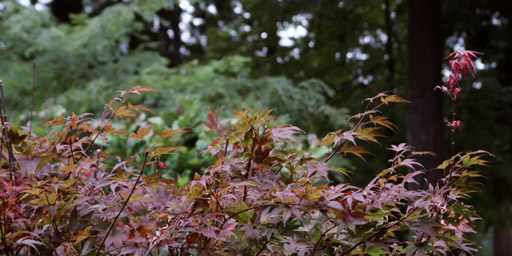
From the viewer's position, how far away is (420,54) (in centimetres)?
546

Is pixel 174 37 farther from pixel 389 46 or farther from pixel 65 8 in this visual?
pixel 389 46

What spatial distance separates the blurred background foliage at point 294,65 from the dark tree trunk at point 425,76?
0.03m

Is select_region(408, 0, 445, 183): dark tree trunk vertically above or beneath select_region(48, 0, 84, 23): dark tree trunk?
beneath

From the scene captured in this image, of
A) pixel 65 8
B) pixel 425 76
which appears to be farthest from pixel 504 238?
pixel 65 8

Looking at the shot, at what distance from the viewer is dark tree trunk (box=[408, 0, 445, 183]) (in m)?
5.33

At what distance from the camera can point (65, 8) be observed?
13180 millimetres

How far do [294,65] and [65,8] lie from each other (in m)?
8.04

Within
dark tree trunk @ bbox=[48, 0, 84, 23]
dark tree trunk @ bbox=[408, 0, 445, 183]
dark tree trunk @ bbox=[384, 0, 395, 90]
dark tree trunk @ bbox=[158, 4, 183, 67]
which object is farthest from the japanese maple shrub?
dark tree trunk @ bbox=[48, 0, 84, 23]

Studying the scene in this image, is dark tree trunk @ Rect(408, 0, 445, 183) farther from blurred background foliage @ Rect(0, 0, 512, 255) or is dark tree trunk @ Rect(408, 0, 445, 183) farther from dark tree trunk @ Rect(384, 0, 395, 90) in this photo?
dark tree trunk @ Rect(384, 0, 395, 90)

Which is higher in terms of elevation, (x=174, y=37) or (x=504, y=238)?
(x=174, y=37)

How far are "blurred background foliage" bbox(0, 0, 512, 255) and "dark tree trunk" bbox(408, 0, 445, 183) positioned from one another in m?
0.03

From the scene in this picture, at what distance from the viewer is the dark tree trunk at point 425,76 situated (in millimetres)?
5332

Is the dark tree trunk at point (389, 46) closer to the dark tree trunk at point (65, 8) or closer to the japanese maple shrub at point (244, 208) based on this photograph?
the japanese maple shrub at point (244, 208)

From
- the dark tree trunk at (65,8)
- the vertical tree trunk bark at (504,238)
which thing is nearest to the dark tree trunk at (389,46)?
the vertical tree trunk bark at (504,238)
